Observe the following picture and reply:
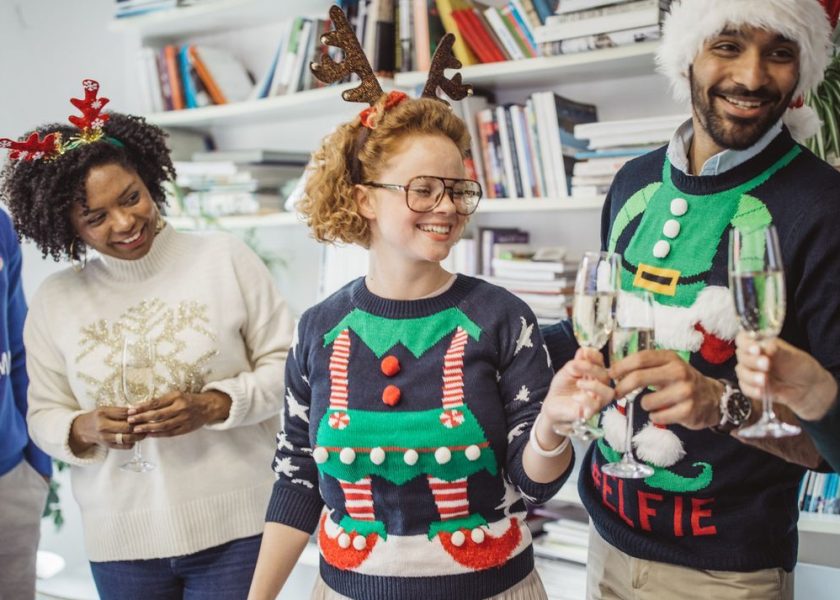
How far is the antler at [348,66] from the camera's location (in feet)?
4.88

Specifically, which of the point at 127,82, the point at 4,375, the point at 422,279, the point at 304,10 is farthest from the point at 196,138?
the point at 422,279

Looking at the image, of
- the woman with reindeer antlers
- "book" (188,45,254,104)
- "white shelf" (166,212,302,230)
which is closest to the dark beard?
the woman with reindeer antlers

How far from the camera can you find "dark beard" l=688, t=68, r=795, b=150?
133 centimetres

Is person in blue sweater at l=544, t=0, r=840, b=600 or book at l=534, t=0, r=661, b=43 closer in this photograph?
person in blue sweater at l=544, t=0, r=840, b=600

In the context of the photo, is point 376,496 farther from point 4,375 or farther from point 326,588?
point 4,375

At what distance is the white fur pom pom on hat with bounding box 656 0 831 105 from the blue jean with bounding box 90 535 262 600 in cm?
128

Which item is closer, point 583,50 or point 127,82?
point 583,50

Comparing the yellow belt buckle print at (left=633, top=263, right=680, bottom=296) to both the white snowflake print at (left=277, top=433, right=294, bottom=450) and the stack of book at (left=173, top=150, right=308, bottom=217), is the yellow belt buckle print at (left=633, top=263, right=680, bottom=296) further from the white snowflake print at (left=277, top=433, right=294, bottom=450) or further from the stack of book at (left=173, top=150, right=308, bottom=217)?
the stack of book at (left=173, top=150, right=308, bottom=217)

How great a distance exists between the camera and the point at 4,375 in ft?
6.84

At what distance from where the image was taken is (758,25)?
1.30 m

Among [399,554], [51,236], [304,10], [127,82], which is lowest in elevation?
[399,554]

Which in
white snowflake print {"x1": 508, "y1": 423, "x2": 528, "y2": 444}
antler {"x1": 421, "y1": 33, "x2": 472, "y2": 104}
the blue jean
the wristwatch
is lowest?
the blue jean

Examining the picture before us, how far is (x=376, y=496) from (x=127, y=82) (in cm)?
274

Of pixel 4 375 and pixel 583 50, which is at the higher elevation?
pixel 583 50
